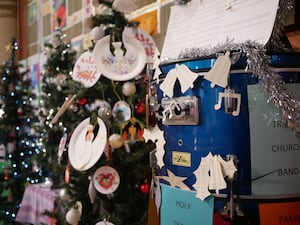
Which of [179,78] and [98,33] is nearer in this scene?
[179,78]

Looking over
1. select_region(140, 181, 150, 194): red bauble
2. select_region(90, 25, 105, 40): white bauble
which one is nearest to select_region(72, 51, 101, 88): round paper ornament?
select_region(90, 25, 105, 40): white bauble

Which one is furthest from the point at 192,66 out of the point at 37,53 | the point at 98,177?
the point at 37,53

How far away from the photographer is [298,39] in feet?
5.16

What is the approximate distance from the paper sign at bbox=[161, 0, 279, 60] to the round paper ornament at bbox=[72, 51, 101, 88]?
80cm

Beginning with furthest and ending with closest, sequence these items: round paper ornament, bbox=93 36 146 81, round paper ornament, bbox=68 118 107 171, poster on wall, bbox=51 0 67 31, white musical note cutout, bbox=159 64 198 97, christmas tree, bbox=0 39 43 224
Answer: poster on wall, bbox=51 0 67 31 < christmas tree, bbox=0 39 43 224 < round paper ornament, bbox=93 36 146 81 < round paper ornament, bbox=68 118 107 171 < white musical note cutout, bbox=159 64 198 97

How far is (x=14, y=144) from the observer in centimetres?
429

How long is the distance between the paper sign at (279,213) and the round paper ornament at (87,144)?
1039 mm

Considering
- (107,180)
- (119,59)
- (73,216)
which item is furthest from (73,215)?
(119,59)

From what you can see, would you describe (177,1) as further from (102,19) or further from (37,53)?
(37,53)

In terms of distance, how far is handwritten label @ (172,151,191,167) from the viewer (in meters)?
1.20

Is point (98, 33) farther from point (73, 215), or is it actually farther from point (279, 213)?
point (279, 213)

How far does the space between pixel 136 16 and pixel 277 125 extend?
7.37 feet

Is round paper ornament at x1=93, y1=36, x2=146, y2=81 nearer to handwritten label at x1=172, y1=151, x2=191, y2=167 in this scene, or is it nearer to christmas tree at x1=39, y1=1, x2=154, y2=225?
christmas tree at x1=39, y1=1, x2=154, y2=225

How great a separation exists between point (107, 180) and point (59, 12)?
2.87 meters
